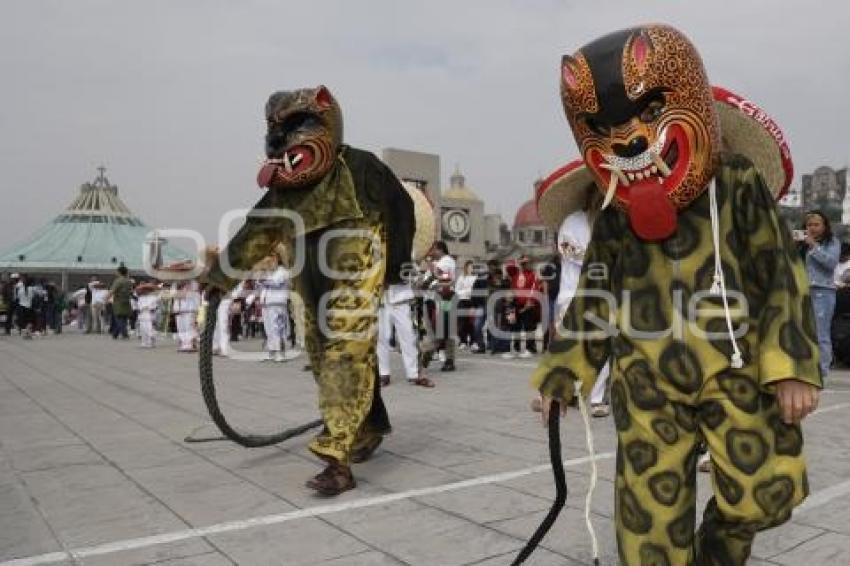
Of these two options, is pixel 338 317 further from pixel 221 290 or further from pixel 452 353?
pixel 452 353

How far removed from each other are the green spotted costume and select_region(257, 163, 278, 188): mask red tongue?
8.13ft

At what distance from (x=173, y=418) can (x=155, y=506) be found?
2.83m

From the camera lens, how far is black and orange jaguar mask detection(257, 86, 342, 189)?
14.2ft

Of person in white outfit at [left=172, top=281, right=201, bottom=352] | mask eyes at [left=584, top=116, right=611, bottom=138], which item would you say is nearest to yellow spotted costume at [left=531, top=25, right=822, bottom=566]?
mask eyes at [left=584, top=116, right=611, bottom=138]

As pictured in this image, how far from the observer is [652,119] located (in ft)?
7.44

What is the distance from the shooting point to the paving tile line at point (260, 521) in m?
3.22

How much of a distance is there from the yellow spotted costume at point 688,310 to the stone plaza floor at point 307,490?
89cm

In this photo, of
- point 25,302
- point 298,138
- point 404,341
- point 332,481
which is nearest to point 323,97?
point 298,138

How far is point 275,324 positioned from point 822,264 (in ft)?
25.1

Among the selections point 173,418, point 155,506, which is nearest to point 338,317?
point 155,506

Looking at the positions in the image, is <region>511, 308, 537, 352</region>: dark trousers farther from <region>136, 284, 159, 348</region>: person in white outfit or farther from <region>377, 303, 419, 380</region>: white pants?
<region>136, 284, 159, 348</region>: person in white outfit

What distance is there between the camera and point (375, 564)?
3051 millimetres

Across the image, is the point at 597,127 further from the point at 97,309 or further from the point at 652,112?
the point at 97,309

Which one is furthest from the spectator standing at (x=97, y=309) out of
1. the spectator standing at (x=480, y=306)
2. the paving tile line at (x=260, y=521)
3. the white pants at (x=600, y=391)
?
the paving tile line at (x=260, y=521)
